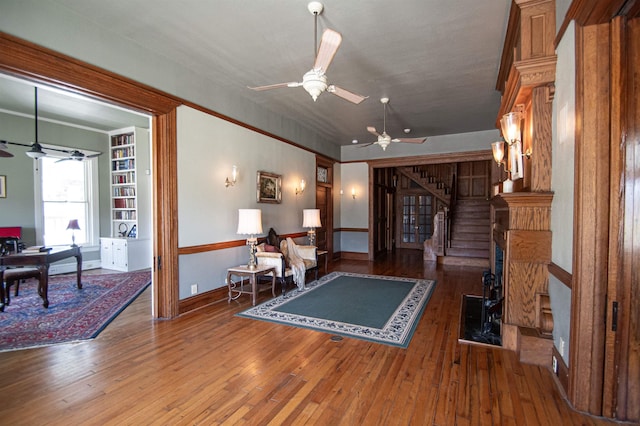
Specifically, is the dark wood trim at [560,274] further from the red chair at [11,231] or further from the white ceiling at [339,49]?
the red chair at [11,231]

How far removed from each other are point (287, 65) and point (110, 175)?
6055 millimetres

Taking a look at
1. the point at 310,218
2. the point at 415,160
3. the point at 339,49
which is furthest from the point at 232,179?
the point at 415,160

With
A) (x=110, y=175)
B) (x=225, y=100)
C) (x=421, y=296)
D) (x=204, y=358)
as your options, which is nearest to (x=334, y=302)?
(x=421, y=296)

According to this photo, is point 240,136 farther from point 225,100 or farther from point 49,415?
point 49,415

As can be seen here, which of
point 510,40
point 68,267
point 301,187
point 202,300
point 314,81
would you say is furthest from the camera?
point 301,187

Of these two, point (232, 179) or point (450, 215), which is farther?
point (450, 215)

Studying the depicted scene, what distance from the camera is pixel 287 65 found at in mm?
4070

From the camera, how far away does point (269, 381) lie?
249 centimetres

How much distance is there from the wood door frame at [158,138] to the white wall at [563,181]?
4071mm

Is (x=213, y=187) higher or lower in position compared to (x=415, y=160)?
lower

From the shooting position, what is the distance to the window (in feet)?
21.6

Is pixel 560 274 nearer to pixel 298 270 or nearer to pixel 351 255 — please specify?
pixel 298 270

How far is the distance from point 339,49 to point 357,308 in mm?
3354

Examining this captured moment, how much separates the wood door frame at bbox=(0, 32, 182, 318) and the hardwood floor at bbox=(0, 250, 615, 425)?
22.5 inches
